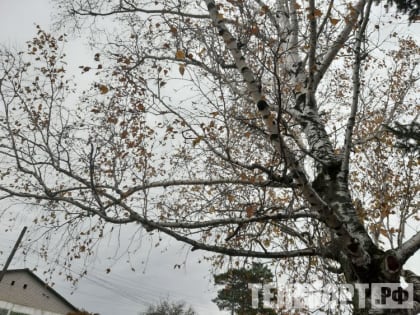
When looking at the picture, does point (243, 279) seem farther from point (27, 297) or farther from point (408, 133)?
point (27, 297)

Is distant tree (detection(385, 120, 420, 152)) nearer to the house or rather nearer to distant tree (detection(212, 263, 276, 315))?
distant tree (detection(212, 263, 276, 315))

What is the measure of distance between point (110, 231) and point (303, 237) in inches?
106

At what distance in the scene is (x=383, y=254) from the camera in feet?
9.17

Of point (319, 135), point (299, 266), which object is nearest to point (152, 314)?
point (299, 266)

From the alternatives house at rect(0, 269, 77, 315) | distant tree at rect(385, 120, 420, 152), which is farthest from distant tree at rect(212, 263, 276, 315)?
house at rect(0, 269, 77, 315)

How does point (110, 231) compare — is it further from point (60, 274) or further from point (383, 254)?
point (383, 254)

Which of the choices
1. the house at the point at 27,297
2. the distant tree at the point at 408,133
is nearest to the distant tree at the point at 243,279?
the distant tree at the point at 408,133

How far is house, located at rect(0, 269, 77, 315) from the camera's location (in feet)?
70.5

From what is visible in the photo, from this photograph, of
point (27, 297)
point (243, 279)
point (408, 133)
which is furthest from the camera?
point (27, 297)

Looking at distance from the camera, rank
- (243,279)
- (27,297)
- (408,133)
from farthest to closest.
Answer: (27,297), (243,279), (408,133)

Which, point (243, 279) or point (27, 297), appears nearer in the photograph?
point (243, 279)

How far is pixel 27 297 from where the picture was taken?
76.6 ft

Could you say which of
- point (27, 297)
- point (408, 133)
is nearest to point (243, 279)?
point (408, 133)

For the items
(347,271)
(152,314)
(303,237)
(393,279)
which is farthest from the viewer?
(152,314)
